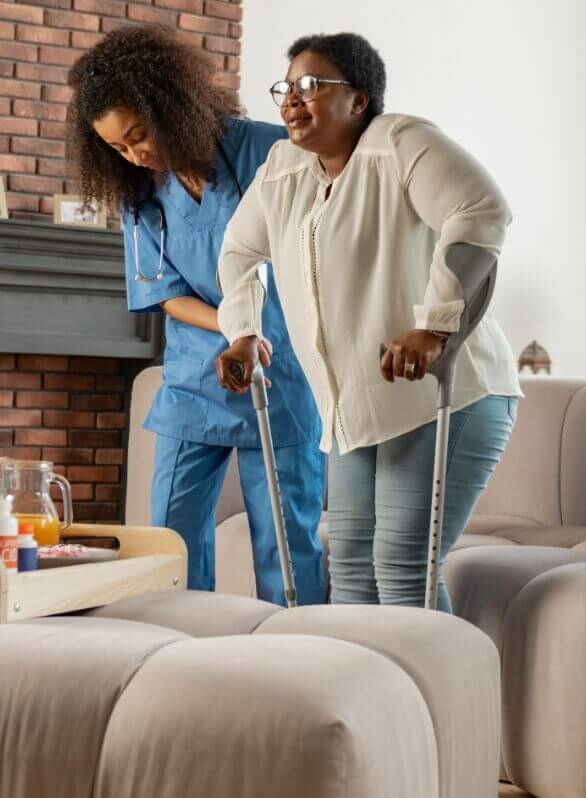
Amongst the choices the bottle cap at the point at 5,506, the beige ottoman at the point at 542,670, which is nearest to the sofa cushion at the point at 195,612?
the bottle cap at the point at 5,506

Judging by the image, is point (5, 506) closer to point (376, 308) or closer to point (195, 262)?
point (376, 308)

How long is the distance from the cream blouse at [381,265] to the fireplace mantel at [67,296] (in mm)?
2148

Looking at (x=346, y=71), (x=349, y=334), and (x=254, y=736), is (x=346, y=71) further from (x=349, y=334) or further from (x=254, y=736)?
(x=254, y=736)

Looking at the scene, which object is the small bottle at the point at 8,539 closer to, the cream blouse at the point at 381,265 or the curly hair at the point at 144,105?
the cream blouse at the point at 381,265

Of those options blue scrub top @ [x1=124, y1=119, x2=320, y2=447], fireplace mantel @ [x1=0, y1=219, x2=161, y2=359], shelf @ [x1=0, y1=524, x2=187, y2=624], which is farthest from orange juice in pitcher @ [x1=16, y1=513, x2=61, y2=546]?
fireplace mantel @ [x1=0, y1=219, x2=161, y2=359]

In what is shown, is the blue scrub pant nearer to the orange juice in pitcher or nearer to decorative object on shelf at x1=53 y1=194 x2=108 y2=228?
the orange juice in pitcher

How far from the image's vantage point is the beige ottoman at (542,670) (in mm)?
1991

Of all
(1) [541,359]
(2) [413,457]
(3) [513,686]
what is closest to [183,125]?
(2) [413,457]

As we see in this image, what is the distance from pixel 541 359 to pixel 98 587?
3.59m

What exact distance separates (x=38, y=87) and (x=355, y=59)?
248 centimetres

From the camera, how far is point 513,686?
2082mm

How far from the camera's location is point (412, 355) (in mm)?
1662

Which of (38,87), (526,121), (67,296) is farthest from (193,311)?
(526,121)

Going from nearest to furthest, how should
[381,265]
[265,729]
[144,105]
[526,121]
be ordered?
[265,729], [381,265], [144,105], [526,121]
